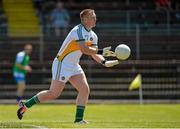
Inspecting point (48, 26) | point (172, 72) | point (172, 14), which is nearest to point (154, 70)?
point (172, 72)

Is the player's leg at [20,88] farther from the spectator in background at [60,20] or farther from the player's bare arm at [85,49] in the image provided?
the player's bare arm at [85,49]

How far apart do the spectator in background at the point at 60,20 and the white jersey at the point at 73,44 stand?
620 inches

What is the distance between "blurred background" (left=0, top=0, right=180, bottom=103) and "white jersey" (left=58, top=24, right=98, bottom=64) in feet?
44.6

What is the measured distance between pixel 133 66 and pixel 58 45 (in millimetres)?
3515

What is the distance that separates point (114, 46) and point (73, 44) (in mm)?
15288

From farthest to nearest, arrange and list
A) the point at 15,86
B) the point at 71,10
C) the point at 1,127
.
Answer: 1. the point at 71,10
2. the point at 15,86
3. the point at 1,127

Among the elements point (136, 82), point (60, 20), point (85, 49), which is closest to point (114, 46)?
point (60, 20)

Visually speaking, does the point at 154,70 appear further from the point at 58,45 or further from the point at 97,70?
the point at 58,45

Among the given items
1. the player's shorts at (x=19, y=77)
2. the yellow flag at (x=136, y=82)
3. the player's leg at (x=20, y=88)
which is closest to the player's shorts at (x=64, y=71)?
the player's leg at (x=20, y=88)

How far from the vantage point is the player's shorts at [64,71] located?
14.0 meters

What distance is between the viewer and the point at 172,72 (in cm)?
2872

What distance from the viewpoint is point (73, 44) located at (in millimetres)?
14062

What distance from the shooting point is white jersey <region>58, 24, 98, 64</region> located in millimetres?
13949

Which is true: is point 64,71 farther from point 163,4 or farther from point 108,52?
point 163,4
